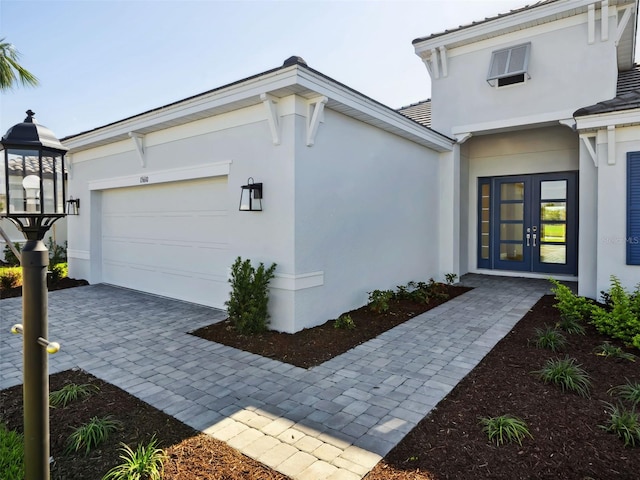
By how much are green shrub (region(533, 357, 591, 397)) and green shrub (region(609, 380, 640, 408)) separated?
0.21 m

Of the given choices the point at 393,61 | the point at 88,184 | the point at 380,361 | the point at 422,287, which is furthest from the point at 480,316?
the point at 88,184

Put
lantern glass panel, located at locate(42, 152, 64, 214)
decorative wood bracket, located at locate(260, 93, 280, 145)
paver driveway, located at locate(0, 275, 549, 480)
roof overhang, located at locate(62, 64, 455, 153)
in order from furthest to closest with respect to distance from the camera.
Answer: decorative wood bracket, located at locate(260, 93, 280, 145) → roof overhang, located at locate(62, 64, 455, 153) → paver driveway, located at locate(0, 275, 549, 480) → lantern glass panel, located at locate(42, 152, 64, 214)

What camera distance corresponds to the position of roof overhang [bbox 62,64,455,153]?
4707 millimetres

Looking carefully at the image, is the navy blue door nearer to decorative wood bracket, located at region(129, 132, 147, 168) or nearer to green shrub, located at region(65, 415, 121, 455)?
decorative wood bracket, located at region(129, 132, 147, 168)

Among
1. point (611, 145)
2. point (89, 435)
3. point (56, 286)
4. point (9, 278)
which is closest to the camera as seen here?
point (89, 435)

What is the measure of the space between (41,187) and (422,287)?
651cm

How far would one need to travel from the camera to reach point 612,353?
431cm

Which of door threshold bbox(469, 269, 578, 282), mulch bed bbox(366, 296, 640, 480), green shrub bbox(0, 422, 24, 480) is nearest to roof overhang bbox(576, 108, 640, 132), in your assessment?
door threshold bbox(469, 269, 578, 282)

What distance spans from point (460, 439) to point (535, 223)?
8041 mm

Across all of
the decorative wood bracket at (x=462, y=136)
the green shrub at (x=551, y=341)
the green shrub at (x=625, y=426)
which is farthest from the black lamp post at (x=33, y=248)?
the decorative wood bracket at (x=462, y=136)

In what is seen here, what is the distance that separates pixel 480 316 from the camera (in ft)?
20.0

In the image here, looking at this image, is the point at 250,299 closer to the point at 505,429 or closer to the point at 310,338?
the point at 310,338

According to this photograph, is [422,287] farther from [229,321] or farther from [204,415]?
[204,415]

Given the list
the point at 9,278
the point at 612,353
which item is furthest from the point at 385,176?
the point at 9,278
